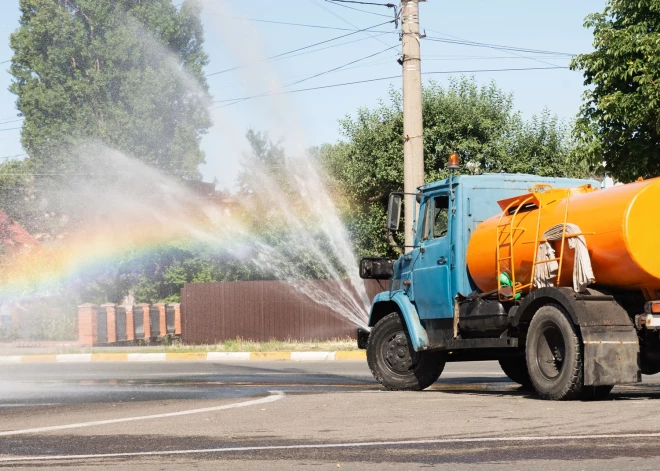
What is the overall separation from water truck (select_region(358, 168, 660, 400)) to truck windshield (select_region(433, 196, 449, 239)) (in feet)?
0.05

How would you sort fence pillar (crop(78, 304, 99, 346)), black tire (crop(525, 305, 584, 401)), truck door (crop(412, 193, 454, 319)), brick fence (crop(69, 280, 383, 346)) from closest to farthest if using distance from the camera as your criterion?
black tire (crop(525, 305, 584, 401)), truck door (crop(412, 193, 454, 319)), brick fence (crop(69, 280, 383, 346)), fence pillar (crop(78, 304, 99, 346))

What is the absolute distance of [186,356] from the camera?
2425 cm

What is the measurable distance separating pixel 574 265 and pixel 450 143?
19.4 m

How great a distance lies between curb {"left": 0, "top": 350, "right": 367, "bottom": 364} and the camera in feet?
72.2

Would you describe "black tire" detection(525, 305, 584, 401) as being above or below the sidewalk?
above

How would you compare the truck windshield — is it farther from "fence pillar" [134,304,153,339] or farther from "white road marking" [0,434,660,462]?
"fence pillar" [134,304,153,339]

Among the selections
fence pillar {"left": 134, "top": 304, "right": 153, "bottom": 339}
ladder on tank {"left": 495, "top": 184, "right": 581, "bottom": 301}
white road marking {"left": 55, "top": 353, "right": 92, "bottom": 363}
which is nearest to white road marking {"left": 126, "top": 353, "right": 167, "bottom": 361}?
white road marking {"left": 55, "top": 353, "right": 92, "bottom": 363}

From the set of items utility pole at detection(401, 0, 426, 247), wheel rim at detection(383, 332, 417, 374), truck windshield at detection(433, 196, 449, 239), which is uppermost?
utility pole at detection(401, 0, 426, 247)

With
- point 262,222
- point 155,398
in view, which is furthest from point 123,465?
point 262,222

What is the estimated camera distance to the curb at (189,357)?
22.0 meters

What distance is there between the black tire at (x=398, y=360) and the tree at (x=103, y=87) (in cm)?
3638

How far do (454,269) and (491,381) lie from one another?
10.3 ft

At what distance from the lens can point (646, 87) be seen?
58.5ft

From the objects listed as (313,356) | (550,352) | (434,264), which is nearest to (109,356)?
(313,356)
